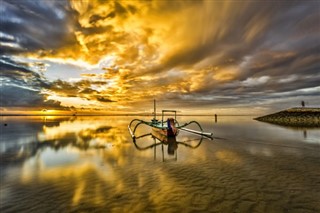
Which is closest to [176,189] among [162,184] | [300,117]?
[162,184]

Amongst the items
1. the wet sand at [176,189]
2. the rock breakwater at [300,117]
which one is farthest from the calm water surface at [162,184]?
the rock breakwater at [300,117]

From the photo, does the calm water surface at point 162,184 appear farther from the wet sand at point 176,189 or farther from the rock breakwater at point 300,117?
the rock breakwater at point 300,117

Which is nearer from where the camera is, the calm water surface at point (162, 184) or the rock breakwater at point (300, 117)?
the calm water surface at point (162, 184)

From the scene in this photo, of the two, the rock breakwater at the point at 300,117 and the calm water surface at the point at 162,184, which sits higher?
the rock breakwater at the point at 300,117

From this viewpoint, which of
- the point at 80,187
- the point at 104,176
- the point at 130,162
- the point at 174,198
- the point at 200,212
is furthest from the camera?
the point at 130,162

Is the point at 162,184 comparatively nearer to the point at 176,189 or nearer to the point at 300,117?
the point at 176,189

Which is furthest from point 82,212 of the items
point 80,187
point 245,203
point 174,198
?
point 245,203

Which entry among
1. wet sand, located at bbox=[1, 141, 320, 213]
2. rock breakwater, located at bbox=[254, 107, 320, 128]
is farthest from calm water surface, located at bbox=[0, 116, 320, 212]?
rock breakwater, located at bbox=[254, 107, 320, 128]

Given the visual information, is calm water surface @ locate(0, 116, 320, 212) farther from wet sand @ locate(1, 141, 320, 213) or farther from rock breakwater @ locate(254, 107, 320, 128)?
rock breakwater @ locate(254, 107, 320, 128)

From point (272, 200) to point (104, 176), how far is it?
1049cm

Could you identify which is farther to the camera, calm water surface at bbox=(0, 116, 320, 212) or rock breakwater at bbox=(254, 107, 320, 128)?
rock breakwater at bbox=(254, 107, 320, 128)

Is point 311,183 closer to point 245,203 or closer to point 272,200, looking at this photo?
point 272,200

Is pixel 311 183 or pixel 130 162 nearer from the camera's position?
pixel 311 183

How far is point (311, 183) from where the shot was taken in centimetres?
1091
